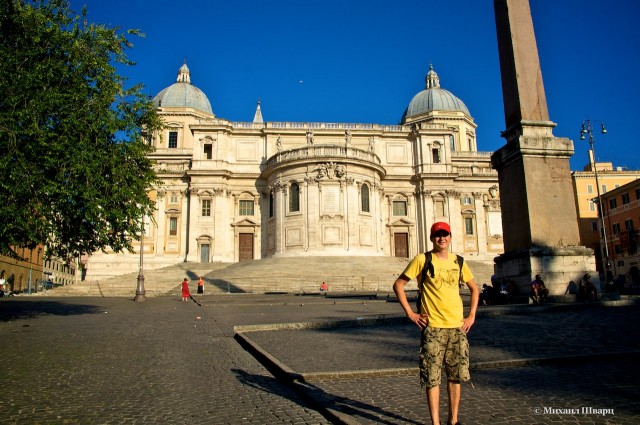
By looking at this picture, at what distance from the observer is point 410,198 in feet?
166

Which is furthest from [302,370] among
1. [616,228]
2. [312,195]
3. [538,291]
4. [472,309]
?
[616,228]

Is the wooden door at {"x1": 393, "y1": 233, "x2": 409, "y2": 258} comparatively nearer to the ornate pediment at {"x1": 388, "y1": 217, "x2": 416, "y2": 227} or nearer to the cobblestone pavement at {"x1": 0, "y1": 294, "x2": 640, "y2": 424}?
the ornate pediment at {"x1": 388, "y1": 217, "x2": 416, "y2": 227}

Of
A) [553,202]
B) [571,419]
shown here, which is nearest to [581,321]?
[553,202]

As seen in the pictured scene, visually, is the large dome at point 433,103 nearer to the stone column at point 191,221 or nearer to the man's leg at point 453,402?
the stone column at point 191,221

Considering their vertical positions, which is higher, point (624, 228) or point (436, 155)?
point (436, 155)

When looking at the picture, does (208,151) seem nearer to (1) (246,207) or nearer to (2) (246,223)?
(1) (246,207)

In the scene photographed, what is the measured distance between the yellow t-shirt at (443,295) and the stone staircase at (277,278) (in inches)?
1101

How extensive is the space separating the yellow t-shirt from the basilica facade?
38.1 meters

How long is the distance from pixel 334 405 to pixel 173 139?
57.0 meters

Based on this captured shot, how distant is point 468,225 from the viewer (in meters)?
50.9

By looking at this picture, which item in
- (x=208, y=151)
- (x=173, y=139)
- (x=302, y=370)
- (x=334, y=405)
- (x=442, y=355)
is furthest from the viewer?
(x=173, y=139)

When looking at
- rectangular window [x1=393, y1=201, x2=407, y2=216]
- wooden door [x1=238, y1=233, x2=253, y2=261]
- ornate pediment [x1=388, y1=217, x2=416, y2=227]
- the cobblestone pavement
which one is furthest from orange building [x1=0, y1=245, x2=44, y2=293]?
Answer: the cobblestone pavement

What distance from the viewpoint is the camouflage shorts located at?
158 inches

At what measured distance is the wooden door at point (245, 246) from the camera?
48031mm
